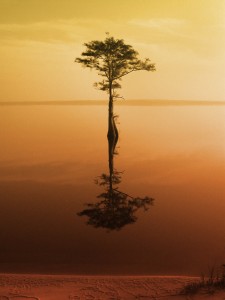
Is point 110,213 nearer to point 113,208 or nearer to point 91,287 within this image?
point 113,208

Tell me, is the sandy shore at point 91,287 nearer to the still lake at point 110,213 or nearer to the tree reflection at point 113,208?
the still lake at point 110,213

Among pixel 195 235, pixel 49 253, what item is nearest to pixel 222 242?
pixel 195 235

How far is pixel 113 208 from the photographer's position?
15.0 m

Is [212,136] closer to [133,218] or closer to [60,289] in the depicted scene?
[133,218]

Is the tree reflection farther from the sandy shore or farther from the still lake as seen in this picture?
the sandy shore

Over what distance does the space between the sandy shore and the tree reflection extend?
3.56 m

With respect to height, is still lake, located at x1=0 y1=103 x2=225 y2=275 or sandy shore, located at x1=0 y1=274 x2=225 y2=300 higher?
still lake, located at x1=0 y1=103 x2=225 y2=275

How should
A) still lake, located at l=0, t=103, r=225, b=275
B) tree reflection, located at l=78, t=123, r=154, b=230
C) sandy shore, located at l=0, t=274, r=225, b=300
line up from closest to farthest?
1. sandy shore, located at l=0, t=274, r=225, b=300
2. still lake, located at l=0, t=103, r=225, b=275
3. tree reflection, located at l=78, t=123, r=154, b=230

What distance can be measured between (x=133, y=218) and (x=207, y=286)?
17.5 ft

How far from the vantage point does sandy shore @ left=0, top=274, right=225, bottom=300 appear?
8703mm

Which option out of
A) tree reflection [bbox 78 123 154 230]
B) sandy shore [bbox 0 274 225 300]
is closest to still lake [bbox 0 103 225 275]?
tree reflection [bbox 78 123 154 230]

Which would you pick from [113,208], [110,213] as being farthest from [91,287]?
[113,208]

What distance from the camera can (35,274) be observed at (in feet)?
33.3

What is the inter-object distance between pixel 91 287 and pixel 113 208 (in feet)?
19.2
